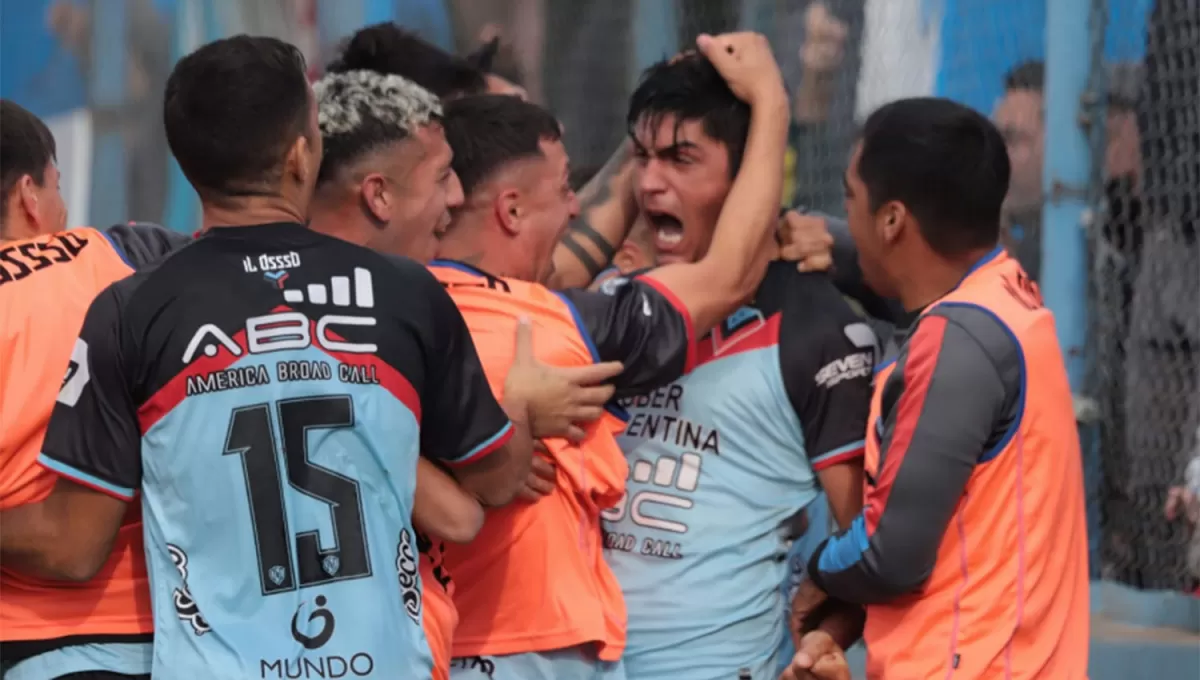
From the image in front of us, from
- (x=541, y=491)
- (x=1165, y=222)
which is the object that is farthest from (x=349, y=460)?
(x=1165, y=222)

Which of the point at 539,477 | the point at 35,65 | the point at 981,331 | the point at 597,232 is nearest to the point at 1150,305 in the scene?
the point at 597,232

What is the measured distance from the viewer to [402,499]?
7.98 feet

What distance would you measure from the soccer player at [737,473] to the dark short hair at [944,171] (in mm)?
382

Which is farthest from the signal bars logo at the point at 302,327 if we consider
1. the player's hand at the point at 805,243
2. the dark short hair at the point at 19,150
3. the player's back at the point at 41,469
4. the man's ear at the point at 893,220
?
the player's hand at the point at 805,243

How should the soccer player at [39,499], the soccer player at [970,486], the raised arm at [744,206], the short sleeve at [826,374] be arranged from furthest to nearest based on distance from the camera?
the short sleeve at [826,374]
the raised arm at [744,206]
the soccer player at [970,486]
the soccer player at [39,499]

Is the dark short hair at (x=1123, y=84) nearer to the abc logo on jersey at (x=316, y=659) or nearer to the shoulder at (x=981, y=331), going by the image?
the shoulder at (x=981, y=331)

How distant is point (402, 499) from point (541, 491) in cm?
54

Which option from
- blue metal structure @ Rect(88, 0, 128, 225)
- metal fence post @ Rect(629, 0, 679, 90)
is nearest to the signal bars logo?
metal fence post @ Rect(629, 0, 679, 90)

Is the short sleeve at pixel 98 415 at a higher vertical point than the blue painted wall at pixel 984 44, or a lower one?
lower

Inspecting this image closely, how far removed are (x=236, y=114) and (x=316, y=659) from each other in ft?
2.93

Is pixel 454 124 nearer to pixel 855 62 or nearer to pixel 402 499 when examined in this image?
pixel 402 499

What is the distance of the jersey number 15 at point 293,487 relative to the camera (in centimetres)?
233

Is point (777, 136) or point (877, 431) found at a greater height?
point (777, 136)

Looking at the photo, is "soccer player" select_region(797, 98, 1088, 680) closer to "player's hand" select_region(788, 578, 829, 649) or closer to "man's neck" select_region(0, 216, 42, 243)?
"player's hand" select_region(788, 578, 829, 649)
